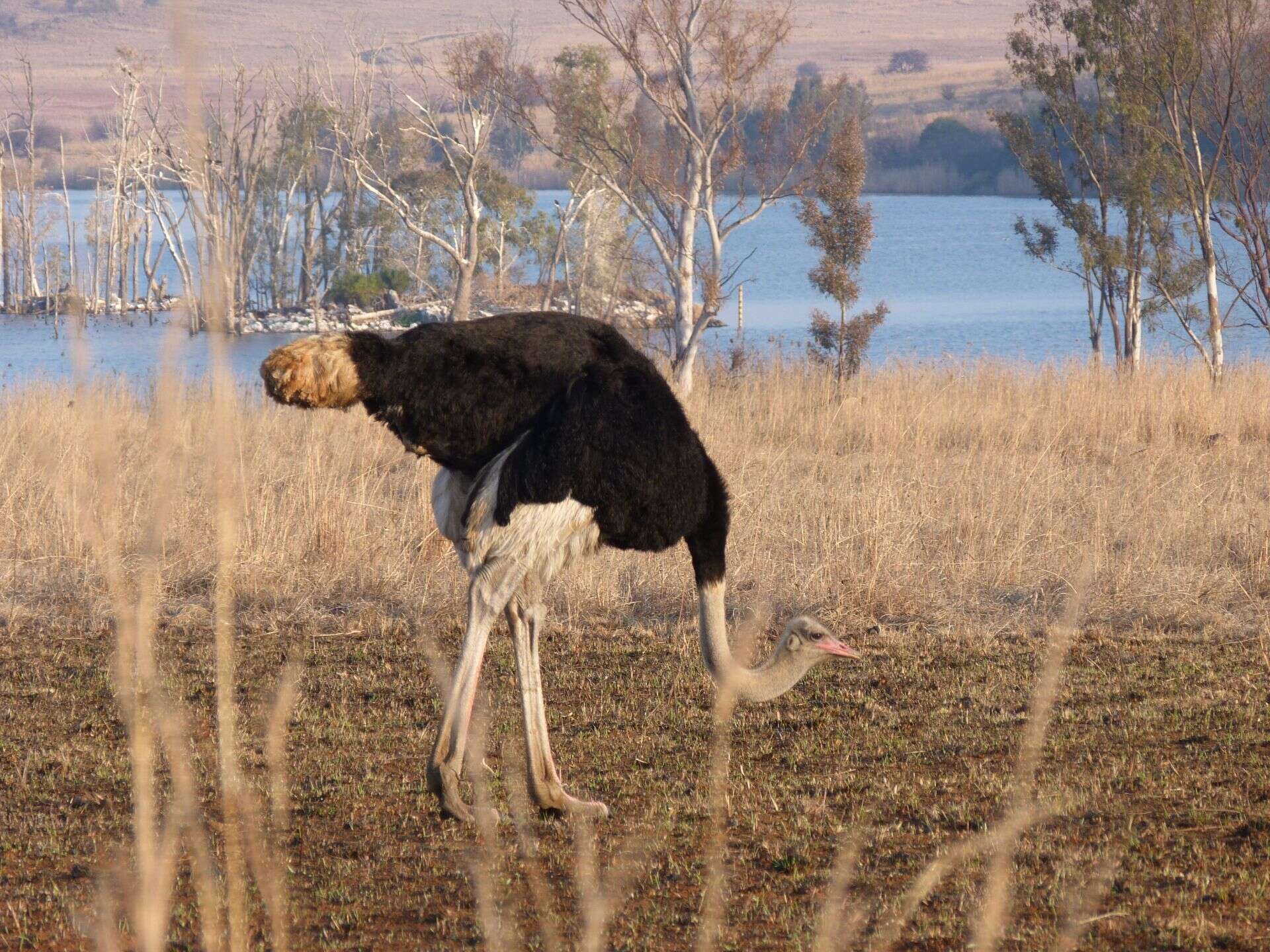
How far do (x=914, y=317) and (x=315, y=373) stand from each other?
3388 cm

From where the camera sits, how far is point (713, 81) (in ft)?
59.5

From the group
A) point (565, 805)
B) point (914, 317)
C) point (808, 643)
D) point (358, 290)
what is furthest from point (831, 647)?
point (358, 290)

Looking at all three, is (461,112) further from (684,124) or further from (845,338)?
(845,338)

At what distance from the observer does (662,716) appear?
575 centimetres

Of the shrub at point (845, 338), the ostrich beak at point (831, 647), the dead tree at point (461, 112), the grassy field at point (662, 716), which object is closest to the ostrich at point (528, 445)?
the ostrich beak at point (831, 647)

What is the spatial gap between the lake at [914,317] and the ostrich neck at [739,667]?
36.1 ft

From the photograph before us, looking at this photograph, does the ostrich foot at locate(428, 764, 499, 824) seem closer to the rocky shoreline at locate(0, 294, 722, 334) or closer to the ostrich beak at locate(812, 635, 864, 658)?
the ostrich beak at locate(812, 635, 864, 658)

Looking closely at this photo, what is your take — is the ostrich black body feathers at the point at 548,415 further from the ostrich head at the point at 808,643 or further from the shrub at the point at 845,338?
the shrub at the point at 845,338

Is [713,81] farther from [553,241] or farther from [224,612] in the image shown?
[553,241]

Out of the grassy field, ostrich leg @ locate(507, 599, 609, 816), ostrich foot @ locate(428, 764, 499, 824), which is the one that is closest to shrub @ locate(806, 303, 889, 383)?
the grassy field

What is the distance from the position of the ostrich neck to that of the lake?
11.0 metres

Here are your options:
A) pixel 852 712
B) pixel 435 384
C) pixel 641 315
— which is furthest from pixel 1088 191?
pixel 435 384

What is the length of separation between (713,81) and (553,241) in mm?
21495

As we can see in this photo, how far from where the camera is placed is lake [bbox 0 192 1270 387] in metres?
27.5
